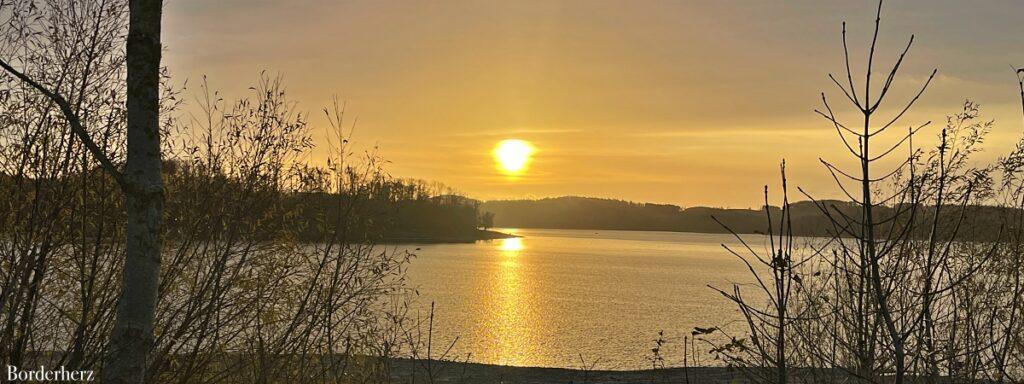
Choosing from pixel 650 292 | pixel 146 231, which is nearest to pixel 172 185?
pixel 146 231

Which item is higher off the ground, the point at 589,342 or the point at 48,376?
the point at 48,376

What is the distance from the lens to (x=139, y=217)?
2.62 metres

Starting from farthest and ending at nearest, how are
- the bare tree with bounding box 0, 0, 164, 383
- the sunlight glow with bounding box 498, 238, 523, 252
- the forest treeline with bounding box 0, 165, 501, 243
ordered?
the sunlight glow with bounding box 498, 238, 523, 252, the forest treeline with bounding box 0, 165, 501, 243, the bare tree with bounding box 0, 0, 164, 383

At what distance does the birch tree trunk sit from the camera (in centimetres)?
259

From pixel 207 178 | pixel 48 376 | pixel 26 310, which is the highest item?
pixel 207 178

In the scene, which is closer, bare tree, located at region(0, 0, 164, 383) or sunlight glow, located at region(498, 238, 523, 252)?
bare tree, located at region(0, 0, 164, 383)

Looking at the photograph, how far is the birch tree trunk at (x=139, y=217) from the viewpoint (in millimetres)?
2592

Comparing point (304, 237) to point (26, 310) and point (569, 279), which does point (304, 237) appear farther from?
point (569, 279)

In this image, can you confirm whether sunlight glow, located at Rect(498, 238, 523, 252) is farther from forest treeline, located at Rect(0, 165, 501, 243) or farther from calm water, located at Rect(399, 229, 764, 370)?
forest treeline, located at Rect(0, 165, 501, 243)

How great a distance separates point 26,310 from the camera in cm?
523

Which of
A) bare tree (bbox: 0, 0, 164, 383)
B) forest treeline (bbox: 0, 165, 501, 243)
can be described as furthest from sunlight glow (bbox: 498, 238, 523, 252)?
bare tree (bbox: 0, 0, 164, 383)

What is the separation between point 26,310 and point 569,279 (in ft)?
169

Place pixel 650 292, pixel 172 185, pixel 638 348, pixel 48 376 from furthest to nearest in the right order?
pixel 650 292 < pixel 638 348 < pixel 172 185 < pixel 48 376

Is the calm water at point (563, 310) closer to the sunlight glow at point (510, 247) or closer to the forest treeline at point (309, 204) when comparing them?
the forest treeline at point (309, 204)
